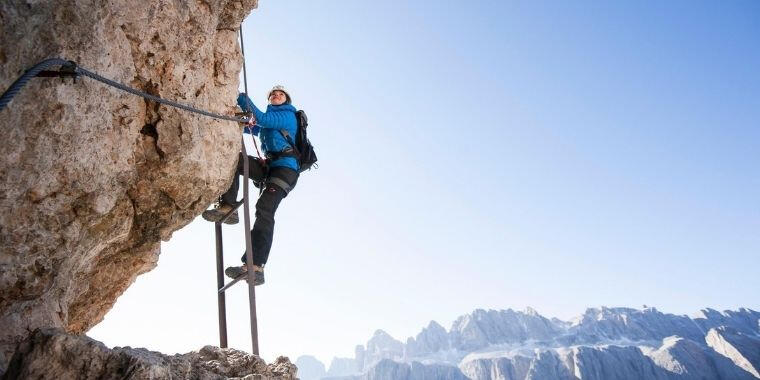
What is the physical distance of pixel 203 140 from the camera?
5562mm

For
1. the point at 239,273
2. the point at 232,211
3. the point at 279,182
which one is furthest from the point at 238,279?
the point at 279,182

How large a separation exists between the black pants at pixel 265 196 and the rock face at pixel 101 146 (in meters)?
0.69

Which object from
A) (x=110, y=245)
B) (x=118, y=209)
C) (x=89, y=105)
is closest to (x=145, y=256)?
(x=110, y=245)

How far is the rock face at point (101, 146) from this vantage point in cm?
341

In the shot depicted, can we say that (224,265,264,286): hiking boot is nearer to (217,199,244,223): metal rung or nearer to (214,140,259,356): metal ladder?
(214,140,259,356): metal ladder

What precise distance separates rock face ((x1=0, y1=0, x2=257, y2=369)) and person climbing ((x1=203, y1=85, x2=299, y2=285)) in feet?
1.97

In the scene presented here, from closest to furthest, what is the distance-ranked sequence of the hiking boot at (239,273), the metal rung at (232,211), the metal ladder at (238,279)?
1. the metal ladder at (238,279)
2. the hiking boot at (239,273)
3. the metal rung at (232,211)

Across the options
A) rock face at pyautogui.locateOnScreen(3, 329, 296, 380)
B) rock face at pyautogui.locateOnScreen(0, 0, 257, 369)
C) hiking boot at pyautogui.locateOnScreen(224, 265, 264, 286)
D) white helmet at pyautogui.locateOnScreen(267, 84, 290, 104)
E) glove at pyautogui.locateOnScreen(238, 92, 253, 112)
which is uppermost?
white helmet at pyautogui.locateOnScreen(267, 84, 290, 104)

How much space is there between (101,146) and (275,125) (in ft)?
9.01

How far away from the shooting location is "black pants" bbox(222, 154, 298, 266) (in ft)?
20.6

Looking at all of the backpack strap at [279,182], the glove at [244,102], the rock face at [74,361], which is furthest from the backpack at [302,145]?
the rock face at [74,361]

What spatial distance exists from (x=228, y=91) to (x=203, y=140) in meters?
1.01

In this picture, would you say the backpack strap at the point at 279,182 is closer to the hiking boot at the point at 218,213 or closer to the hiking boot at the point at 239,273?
the hiking boot at the point at 218,213

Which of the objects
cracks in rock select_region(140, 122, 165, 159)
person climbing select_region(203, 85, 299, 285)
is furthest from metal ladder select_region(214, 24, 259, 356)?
cracks in rock select_region(140, 122, 165, 159)
